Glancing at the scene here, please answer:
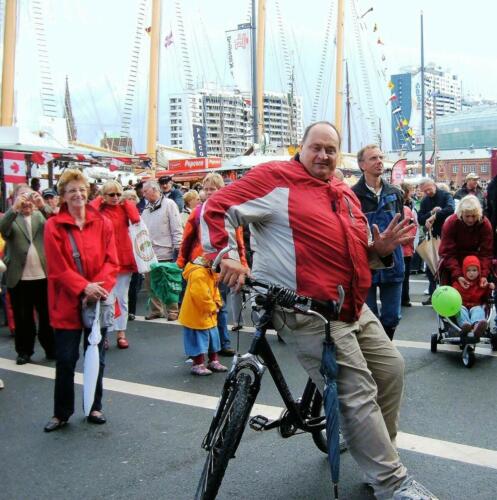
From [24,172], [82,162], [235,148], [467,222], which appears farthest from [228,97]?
[467,222]

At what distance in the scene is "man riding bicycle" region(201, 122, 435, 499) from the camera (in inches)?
128

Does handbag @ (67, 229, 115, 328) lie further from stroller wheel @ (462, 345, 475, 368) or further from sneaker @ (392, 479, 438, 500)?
stroller wheel @ (462, 345, 475, 368)

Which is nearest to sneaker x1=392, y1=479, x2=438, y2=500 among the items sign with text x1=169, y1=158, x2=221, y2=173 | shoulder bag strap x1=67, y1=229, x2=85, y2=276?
shoulder bag strap x1=67, y1=229, x2=85, y2=276

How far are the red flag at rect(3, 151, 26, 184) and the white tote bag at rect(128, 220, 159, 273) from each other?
493 cm

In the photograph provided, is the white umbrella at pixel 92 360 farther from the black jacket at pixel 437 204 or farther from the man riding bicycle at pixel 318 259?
the black jacket at pixel 437 204

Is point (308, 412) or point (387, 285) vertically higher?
point (387, 285)

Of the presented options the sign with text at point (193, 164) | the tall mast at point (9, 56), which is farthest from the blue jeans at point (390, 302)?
the sign with text at point (193, 164)

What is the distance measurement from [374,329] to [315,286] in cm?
53

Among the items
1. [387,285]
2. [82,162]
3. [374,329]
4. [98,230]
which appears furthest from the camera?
[82,162]

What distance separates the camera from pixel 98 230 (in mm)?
5141

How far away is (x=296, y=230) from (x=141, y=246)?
5373 mm

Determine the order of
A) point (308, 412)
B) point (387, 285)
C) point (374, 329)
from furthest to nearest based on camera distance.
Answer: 1. point (387, 285)
2. point (308, 412)
3. point (374, 329)

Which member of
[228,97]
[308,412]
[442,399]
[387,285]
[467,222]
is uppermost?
[228,97]

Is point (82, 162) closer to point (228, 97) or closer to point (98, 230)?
point (98, 230)
